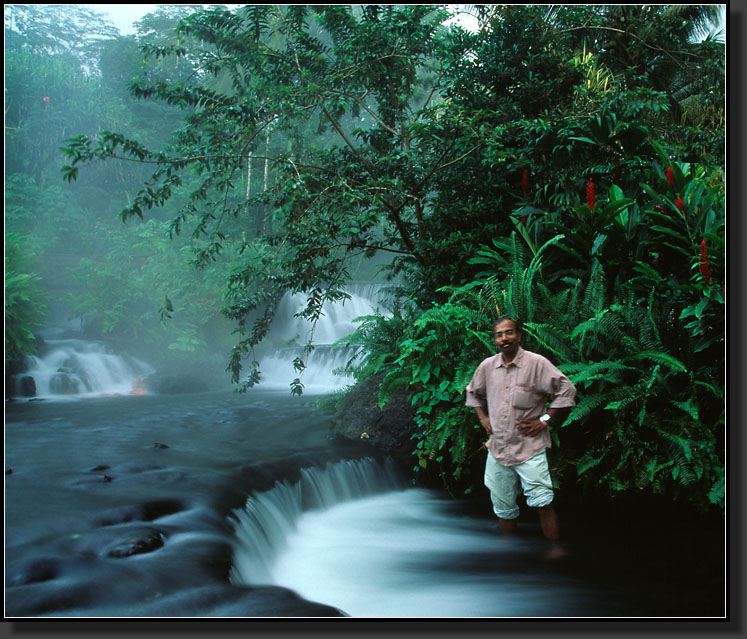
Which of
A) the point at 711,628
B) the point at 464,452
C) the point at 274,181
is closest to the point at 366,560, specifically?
the point at 464,452

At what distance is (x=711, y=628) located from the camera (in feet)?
9.10

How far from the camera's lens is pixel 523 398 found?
127 inches

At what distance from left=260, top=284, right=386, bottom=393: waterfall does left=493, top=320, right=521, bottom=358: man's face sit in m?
4.81

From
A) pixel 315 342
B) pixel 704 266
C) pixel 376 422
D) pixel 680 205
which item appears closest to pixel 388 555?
pixel 376 422

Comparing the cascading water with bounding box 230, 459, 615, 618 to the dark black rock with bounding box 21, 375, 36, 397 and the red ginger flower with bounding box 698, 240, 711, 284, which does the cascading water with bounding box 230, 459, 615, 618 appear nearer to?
the red ginger flower with bounding box 698, 240, 711, 284

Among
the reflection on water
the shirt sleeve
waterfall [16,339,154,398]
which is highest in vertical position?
waterfall [16,339,154,398]

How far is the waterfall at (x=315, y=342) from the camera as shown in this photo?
852cm

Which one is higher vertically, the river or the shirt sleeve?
the shirt sleeve

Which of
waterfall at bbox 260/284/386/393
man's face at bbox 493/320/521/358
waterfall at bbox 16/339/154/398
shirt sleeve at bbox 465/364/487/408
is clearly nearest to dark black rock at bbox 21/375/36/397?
waterfall at bbox 16/339/154/398

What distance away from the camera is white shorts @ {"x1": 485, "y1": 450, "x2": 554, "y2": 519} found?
129 inches

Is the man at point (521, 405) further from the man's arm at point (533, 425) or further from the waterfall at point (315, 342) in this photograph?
the waterfall at point (315, 342)

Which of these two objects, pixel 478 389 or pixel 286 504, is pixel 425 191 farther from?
pixel 286 504

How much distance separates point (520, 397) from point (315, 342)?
728 cm

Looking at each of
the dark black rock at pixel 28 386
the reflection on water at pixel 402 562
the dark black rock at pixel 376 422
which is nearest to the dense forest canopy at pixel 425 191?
the dark black rock at pixel 376 422
